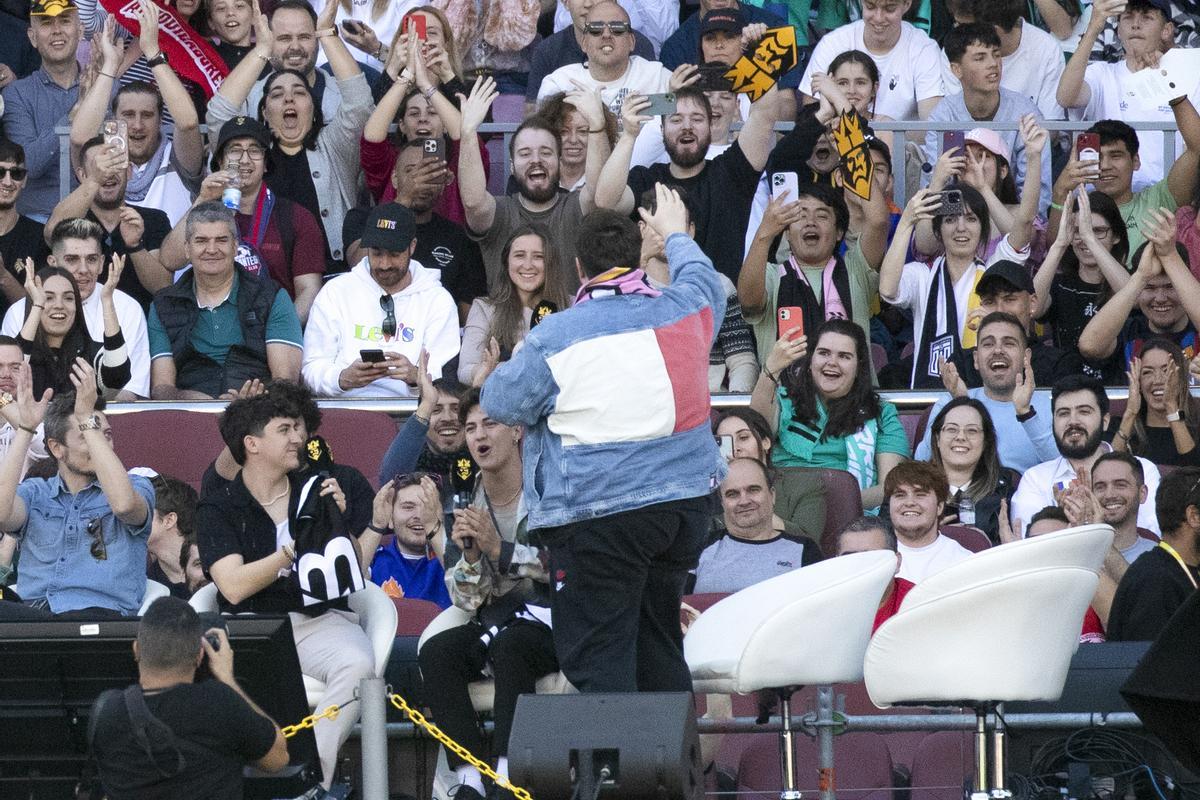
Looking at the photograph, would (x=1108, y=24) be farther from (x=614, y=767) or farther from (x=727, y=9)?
(x=614, y=767)

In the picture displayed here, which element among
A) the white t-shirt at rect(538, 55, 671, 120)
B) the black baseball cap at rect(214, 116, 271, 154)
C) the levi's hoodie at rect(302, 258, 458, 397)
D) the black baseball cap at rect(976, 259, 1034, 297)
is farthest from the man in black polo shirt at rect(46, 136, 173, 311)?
the black baseball cap at rect(976, 259, 1034, 297)

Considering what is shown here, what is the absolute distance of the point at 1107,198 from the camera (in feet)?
35.2

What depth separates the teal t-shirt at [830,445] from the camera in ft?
30.7

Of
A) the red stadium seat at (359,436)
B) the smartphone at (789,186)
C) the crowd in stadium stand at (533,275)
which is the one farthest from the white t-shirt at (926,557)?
the smartphone at (789,186)

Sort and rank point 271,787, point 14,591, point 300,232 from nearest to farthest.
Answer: point 271,787 < point 14,591 < point 300,232

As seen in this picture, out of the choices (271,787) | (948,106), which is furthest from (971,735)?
(948,106)

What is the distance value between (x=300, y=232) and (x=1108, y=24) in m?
5.09

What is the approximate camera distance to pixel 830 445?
9352mm

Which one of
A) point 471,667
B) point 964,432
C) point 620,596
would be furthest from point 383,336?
point 620,596

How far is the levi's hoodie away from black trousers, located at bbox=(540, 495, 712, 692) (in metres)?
4.03

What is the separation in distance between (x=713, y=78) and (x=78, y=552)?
14.3 ft

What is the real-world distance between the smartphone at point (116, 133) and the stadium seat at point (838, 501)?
404 cm

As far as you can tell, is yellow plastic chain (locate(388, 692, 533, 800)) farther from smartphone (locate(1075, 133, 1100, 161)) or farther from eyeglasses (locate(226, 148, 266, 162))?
smartphone (locate(1075, 133, 1100, 161))

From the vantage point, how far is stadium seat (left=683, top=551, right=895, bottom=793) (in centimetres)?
594
